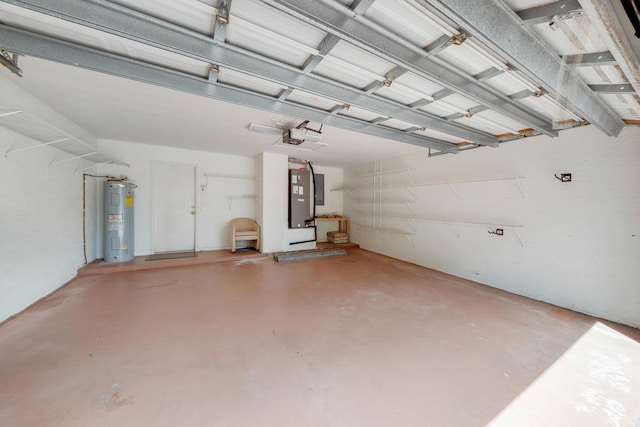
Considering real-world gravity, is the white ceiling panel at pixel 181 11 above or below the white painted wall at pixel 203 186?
above

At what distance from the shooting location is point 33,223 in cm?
270

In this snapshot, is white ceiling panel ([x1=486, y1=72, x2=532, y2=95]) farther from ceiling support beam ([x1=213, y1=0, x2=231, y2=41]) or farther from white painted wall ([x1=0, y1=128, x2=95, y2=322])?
white painted wall ([x1=0, y1=128, x2=95, y2=322])

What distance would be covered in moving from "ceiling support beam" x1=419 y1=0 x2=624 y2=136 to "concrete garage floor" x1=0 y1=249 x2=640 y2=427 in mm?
2169

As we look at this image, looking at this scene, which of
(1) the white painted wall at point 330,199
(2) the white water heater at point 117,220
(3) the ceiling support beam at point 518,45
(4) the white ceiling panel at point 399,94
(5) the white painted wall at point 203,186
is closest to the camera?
(3) the ceiling support beam at point 518,45

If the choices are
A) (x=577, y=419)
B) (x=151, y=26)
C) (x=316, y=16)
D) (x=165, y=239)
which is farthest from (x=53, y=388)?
(x=165, y=239)

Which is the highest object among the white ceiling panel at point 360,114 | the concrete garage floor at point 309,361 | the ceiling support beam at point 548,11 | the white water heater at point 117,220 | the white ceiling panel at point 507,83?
the white ceiling panel at point 360,114

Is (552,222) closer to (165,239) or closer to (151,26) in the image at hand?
(151,26)

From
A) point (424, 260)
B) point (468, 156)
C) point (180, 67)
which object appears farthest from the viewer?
point (424, 260)

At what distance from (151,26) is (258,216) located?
444 cm

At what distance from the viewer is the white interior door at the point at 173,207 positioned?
4.97 metres

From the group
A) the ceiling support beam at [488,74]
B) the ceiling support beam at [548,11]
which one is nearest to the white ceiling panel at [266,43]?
the ceiling support beam at [548,11]

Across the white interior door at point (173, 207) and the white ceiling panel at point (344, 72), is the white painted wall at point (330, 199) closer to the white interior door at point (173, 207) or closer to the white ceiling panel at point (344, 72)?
the white interior door at point (173, 207)

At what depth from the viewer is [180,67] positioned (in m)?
1.87

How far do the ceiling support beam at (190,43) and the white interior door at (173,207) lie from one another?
14.1 ft
